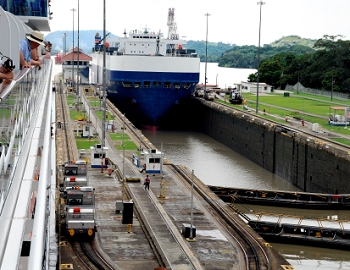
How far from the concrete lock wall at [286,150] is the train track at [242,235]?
979cm

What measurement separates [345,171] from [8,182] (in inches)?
1137

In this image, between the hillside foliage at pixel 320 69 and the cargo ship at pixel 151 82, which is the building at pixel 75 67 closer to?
the hillside foliage at pixel 320 69

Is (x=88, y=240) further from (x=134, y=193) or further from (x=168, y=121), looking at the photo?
(x=168, y=121)

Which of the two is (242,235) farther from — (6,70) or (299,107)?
(299,107)

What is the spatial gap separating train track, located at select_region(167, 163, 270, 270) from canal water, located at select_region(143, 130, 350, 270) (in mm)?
2725

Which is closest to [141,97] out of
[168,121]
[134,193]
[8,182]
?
[168,121]

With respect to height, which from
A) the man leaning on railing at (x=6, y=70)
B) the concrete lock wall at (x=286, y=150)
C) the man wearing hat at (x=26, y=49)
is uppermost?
the man wearing hat at (x=26, y=49)

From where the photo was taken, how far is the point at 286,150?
39.8 m

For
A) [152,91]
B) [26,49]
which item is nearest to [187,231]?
[26,49]

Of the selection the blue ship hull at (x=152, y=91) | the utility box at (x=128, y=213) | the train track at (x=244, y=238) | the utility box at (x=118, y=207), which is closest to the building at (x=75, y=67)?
the blue ship hull at (x=152, y=91)

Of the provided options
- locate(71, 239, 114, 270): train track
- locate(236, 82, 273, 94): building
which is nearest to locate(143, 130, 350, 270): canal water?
locate(71, 239, 114, 270): train track

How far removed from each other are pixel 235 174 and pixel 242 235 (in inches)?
768

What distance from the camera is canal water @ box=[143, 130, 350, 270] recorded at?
22.0m

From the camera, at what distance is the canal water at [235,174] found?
2197cm
